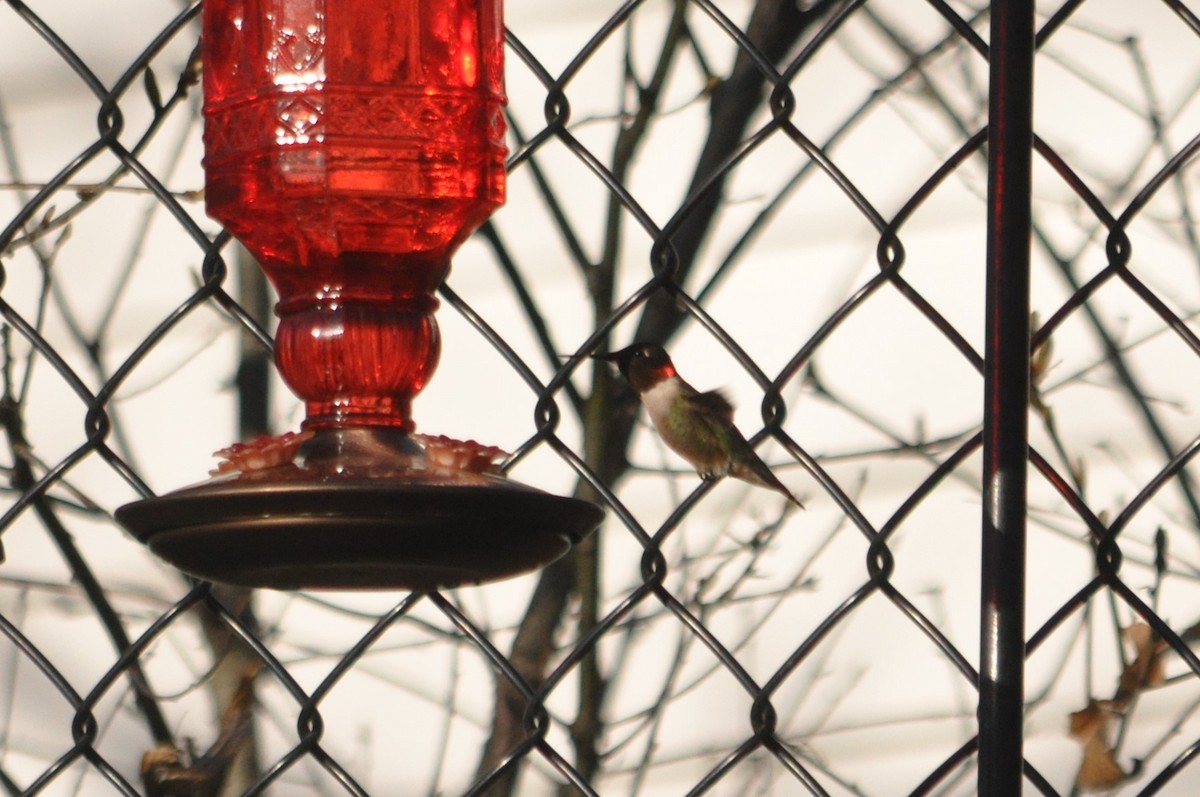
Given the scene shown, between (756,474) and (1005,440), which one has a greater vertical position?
(756,474)

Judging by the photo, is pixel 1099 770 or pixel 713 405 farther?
pixel 1099 770

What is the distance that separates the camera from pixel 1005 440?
0.95 meters

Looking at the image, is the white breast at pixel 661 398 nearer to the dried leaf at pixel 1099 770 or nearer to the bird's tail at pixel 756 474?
the bird's tail at pixel 756 474

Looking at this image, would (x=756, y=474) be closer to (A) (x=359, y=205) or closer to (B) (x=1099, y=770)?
(B) (x=1099, y=770)

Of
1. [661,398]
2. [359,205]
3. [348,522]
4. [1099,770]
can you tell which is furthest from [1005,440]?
[1099,770]

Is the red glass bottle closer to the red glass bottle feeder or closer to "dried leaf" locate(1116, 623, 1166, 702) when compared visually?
the red glass bottle feeder

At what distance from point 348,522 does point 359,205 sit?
28 centimetres

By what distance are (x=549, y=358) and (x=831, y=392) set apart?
1.38 feet

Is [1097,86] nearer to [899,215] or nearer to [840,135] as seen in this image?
[840,135]

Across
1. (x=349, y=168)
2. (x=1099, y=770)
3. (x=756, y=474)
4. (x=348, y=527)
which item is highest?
(x=756, y=474)

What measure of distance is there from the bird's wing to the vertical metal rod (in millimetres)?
904

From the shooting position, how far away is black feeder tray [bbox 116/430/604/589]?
0.96 m

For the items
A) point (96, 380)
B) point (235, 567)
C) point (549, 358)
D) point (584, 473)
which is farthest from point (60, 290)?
point (235, 567)

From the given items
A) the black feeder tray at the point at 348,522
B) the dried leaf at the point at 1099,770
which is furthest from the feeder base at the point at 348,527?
the dried leaf at the point at 1099,770
